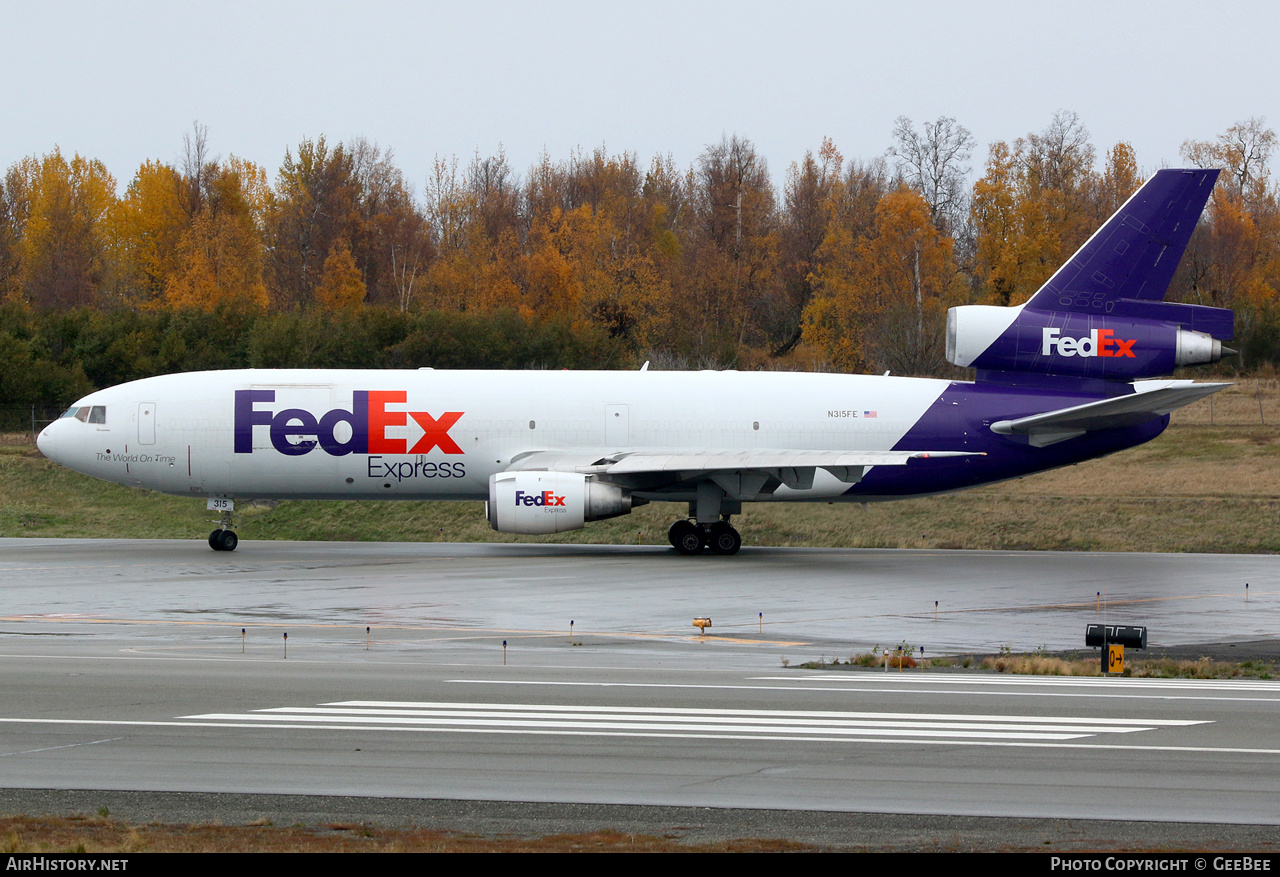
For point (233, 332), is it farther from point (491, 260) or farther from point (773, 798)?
point (773, 798)

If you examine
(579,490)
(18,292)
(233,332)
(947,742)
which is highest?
(18,292)

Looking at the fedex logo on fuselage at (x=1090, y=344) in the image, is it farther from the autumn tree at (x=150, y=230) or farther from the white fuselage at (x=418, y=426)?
the autumn tree at (x=150, y=230)

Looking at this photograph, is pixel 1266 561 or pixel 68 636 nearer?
pixel 68 636

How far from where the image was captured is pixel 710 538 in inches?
1341

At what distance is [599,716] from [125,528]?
32.4 meters

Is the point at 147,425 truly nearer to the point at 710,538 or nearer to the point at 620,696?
the point at 710,538

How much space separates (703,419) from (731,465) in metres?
2.55

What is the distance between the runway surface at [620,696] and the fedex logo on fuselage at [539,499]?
276cm

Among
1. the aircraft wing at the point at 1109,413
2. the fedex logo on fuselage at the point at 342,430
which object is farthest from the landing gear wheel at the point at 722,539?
the aircraft wing at the point at 1109,413

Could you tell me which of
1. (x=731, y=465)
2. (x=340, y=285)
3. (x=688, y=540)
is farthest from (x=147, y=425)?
(x=340, y=285)

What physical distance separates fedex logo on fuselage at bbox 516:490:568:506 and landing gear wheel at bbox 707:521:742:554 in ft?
15.5

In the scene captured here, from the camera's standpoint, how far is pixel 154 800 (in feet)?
33.5
